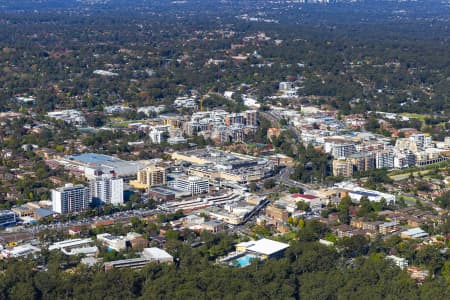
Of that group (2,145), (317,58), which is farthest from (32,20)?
(2,145)

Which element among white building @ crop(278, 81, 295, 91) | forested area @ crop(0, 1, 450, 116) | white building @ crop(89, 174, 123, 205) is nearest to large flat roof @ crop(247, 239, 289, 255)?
white building @ crop(89, 174, 123, 205)

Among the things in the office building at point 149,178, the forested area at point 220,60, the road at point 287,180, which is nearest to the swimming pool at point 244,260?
the road at point 287,180

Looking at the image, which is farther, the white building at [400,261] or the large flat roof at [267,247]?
the large flat roof at [267,247]

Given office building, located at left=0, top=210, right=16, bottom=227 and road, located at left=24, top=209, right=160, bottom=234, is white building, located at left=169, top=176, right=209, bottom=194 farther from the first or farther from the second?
office building, located at left=0, top=210, right=16, bottom=227

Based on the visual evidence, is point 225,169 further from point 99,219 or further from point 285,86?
point 285,86

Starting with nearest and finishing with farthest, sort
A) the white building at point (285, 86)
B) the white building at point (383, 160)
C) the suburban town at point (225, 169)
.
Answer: the suburban town at point (225, 169), the white building at point (383, 160), the white building at point (285, 86)

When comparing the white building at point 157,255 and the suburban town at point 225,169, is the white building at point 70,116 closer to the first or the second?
the suburban town at point 225,169

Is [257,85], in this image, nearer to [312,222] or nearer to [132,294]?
[312,222]
